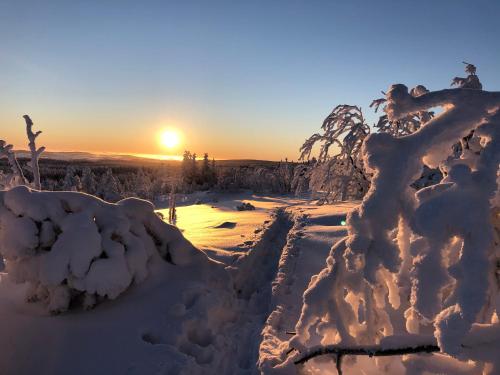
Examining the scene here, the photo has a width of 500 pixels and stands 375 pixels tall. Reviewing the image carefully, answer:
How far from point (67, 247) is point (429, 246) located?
3.49 m

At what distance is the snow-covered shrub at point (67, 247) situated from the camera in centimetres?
381

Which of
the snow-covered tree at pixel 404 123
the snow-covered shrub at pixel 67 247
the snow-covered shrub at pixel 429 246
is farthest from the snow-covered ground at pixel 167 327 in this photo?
the snow-covered tree at pixel 404 123

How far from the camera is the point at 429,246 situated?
1769mm

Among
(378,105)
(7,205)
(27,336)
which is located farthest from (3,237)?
(378,105)

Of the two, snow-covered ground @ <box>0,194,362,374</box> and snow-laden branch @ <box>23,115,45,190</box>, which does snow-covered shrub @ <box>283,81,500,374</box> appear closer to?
snow-covered ground @ <box>0,194,362,374</box>

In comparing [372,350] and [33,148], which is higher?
[33,148]

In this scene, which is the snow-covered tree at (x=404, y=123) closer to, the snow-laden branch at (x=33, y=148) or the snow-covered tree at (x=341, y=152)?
the snow-covered tree at (x=341, y=152)

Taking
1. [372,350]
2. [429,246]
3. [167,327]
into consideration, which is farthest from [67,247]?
[429,246]

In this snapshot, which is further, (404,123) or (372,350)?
(404,123)

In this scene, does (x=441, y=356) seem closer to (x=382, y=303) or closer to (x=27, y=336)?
(x=382, y=303)

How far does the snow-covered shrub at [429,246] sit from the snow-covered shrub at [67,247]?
7.72 ft

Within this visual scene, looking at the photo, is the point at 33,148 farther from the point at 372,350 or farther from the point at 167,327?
the point at 372,350

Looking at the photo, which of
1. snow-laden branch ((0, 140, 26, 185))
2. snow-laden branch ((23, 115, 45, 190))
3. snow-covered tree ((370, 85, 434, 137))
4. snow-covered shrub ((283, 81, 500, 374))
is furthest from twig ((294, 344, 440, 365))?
snow-laden branch ((0, 140, 26, 185))

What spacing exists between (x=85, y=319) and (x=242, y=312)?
1.89 meters
